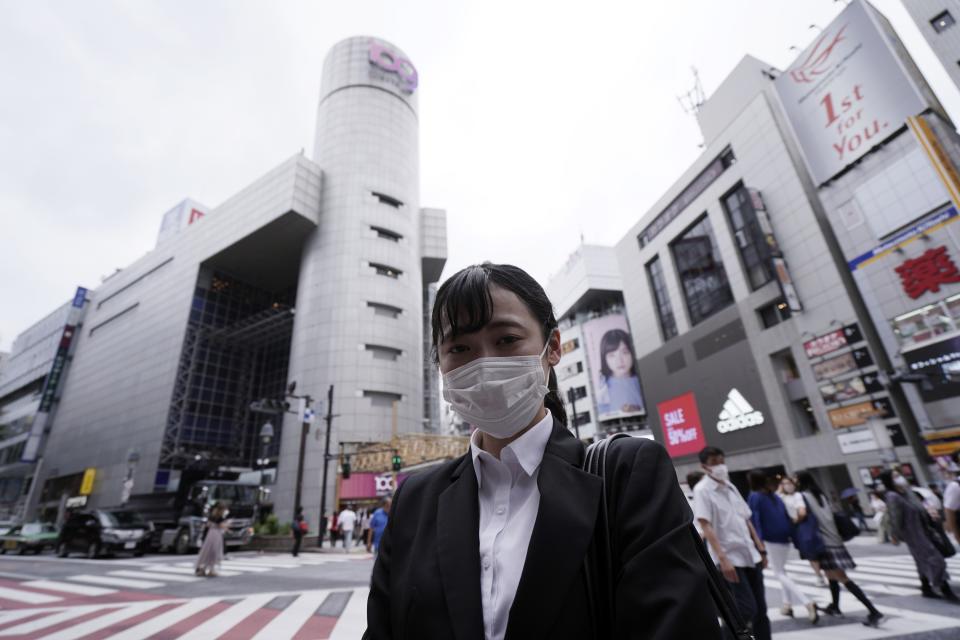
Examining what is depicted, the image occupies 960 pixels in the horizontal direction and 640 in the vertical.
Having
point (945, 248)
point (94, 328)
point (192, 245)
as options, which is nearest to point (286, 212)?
point (192, 245)

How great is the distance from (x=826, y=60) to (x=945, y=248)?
1338cm

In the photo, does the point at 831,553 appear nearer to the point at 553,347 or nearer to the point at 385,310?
the point at 553,347

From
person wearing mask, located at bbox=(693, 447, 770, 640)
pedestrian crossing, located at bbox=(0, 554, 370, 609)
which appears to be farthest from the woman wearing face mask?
pedestrian crossing, located at bbox=(0, 554, 370, 609)

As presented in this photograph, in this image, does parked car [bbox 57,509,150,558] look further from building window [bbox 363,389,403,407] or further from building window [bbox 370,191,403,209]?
building window [bbox 370,191,403,209]

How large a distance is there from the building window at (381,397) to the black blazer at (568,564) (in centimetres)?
3168

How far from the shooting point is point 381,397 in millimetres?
32500

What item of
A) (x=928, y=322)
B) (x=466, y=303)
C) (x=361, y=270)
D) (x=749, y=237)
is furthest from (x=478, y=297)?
(x=361, y=270)

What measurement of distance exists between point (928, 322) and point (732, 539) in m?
22.7

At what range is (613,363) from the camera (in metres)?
48.5

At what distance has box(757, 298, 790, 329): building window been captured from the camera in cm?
2623

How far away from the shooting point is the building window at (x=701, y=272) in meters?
32.1

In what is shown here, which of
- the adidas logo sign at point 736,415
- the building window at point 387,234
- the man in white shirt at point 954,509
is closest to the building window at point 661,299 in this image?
the adidas logo sign at point 736,415

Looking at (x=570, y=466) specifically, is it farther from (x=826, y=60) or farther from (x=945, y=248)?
(x=826, y=60)

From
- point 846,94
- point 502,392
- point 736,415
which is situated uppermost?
point 846,94
